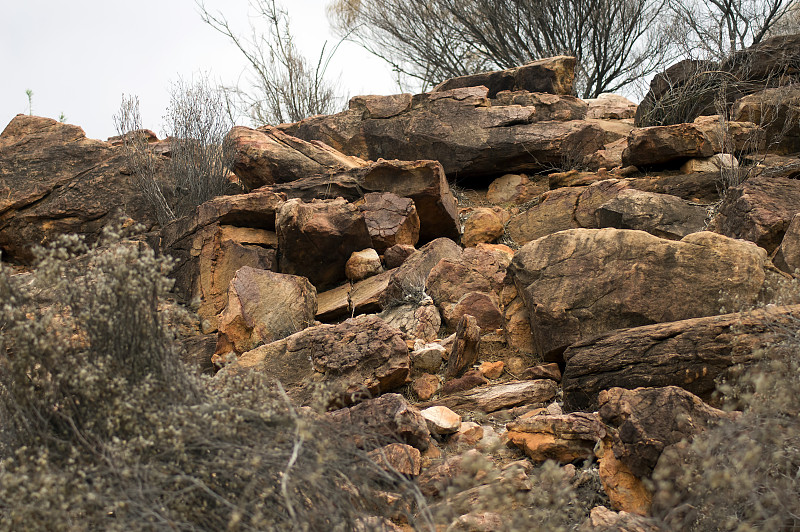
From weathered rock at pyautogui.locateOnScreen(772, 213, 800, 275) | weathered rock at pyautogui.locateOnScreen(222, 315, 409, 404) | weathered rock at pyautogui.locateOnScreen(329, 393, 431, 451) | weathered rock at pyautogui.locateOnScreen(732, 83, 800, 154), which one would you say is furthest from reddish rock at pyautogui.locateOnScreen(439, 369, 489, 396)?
weathered rock at pyautogui.locateOnScreen(732, 83, 800, 154)

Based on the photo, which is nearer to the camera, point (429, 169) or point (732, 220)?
point (732, 220)

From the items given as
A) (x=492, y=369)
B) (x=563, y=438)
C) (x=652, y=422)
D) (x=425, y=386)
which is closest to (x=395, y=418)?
(x=563, y=438)

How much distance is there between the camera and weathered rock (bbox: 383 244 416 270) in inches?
261

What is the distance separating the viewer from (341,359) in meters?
4.49

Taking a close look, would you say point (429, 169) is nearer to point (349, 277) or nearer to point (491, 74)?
point (349, 277)

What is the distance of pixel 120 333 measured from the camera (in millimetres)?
2516

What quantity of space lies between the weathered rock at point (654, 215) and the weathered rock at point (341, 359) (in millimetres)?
2535

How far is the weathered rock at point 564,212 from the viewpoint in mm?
7047

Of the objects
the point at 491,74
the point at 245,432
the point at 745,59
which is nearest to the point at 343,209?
the point at 245,432

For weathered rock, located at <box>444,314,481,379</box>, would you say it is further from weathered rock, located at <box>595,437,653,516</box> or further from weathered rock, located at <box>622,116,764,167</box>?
weathered rock, located at <box>622,116,764,167</box>

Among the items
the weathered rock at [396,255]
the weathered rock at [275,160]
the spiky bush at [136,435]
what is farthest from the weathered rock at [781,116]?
the spiky bush at [136,435]

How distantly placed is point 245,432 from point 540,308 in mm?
2586

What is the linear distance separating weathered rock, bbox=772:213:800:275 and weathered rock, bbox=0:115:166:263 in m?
6.57

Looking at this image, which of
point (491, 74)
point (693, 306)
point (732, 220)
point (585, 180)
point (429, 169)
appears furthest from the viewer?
point (491, 74)
